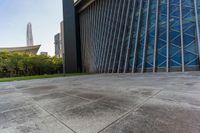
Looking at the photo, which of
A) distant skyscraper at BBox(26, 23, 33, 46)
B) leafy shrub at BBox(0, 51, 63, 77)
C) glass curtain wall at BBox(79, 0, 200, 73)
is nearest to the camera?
glass curtain wall at BBox(79, 0, 200, 73)

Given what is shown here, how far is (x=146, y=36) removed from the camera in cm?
1577

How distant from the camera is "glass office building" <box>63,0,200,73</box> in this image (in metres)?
13.1

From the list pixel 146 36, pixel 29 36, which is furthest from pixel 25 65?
pixel 29 36

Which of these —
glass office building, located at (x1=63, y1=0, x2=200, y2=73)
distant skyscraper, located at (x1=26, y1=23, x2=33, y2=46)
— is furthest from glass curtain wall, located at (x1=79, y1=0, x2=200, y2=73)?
distant skyscraper, located at (x1=26, y1=23, x2=33, y2=46)

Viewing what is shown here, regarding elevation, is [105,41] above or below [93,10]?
below

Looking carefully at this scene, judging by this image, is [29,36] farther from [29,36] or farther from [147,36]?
[147,36]

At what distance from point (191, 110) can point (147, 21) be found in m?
15.6

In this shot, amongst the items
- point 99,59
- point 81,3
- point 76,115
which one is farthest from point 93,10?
point 76,115

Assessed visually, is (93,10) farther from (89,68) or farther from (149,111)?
(149,111)

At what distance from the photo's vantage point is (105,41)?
21.4m

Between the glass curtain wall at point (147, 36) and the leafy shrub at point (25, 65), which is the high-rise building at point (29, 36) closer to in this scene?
the leafy shrub at point (25, 65)

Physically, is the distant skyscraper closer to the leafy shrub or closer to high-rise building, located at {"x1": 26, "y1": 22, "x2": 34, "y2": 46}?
high-rise building, located at {"x1": 26, "y1": 22, "x2": 34, "y2": 46}

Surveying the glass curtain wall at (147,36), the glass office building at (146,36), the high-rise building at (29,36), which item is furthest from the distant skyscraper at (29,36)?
the glass curtain wall at (147,36)

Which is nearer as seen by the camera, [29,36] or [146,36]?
[146,36]
